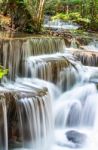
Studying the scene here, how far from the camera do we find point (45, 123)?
9141 millimetres

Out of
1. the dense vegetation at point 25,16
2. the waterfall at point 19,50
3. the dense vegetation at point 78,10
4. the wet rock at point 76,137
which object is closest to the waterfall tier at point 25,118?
the wet rock at point 76,137

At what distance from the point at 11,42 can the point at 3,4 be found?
454cm

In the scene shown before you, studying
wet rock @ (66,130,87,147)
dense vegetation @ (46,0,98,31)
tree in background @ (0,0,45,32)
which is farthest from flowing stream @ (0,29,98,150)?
dense vegetation @ (46,0,98,31)

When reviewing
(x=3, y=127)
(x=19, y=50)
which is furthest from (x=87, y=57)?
(x=3, y=127)

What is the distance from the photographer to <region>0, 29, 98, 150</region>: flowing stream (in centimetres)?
852

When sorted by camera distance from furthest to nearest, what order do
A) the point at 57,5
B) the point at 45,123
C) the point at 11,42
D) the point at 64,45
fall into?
the point at 57,5 < the point at 64,45 < the point at 11,42 < the point at 45,123

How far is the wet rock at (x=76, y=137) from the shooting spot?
914 cm

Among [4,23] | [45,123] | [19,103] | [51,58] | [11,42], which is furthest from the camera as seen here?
[4,23]

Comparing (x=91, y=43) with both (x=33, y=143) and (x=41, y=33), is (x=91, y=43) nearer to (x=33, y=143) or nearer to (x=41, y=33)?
(x=41, y=33)

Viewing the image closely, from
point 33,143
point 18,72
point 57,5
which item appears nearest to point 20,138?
point 33,143

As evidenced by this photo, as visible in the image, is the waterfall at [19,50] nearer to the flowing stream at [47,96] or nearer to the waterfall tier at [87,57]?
the flowing stream at [47,96]

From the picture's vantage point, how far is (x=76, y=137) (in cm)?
938

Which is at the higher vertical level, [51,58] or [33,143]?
[51,58]

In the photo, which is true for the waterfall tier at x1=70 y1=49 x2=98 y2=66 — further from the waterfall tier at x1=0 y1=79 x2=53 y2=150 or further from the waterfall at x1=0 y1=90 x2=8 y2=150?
the waterfall at x1=0 y1=90 x2=8 y2=150
